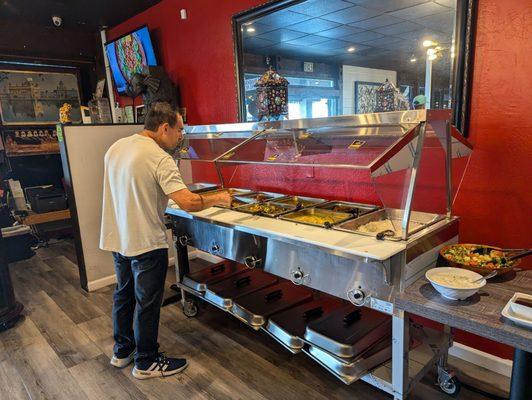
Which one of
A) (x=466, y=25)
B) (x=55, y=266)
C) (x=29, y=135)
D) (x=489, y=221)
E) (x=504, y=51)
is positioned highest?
(x=466, y=25)

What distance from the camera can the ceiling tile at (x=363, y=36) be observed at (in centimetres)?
218

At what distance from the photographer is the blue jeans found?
6.68ft

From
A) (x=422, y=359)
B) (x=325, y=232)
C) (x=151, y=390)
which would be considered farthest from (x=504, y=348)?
(x=151, y=390)

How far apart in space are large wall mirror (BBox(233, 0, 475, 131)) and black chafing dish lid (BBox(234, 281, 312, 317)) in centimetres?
122

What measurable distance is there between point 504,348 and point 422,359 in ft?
1.86

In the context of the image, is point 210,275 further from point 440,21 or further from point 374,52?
point 440,21

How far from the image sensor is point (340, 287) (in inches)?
66.2

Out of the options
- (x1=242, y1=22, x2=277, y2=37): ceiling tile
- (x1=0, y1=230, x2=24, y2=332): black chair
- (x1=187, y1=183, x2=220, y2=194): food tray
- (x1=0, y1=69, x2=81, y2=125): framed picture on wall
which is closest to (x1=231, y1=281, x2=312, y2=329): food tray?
(x1=187, y1=183, x2=220, y2=194): food tray

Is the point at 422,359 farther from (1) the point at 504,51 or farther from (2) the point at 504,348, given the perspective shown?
(1) the point at 504,51

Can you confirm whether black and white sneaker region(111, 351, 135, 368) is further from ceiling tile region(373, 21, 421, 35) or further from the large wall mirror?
ceiling tile region(373, 21, 421, 35)

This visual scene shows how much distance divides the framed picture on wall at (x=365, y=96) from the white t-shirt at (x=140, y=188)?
3.86ft

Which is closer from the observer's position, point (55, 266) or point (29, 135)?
point (55, 266)

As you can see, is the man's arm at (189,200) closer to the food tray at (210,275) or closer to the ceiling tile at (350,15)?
the food tray at (210,275)

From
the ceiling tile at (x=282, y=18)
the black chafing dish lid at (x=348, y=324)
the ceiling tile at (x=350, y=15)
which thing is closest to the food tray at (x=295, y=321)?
the black chafing dish lid at (x=348, y=324)
